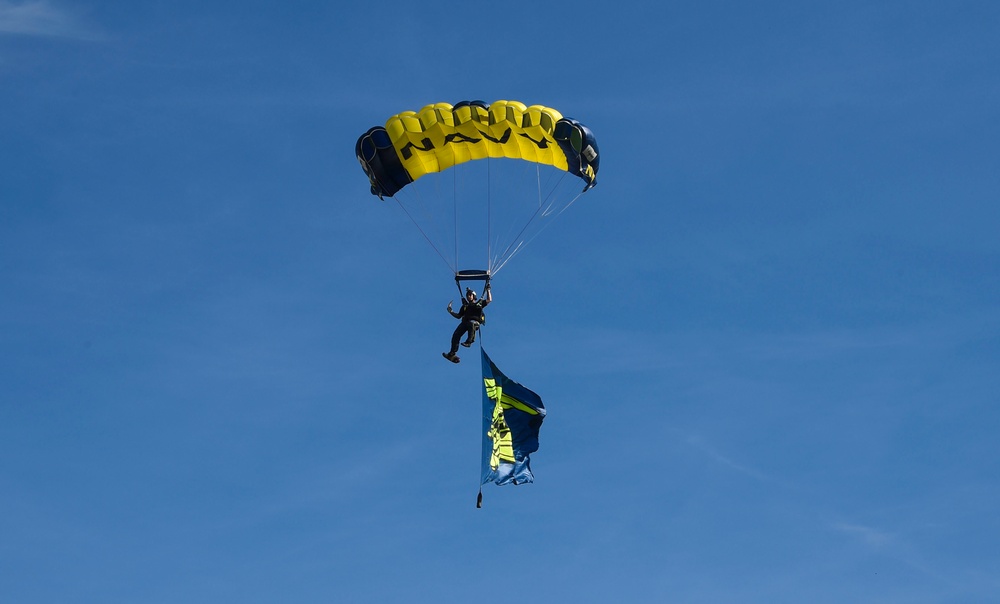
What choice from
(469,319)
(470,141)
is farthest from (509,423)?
(470,141)

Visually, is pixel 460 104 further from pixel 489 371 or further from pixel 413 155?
pixel 489 371

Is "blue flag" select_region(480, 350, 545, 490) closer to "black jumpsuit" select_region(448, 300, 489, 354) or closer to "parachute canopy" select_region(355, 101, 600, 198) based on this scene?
"black jumpsuit" select_region(448, 300, 489, 354)

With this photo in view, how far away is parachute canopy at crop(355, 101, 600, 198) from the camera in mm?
46000

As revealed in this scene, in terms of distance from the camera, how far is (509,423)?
4594 centimetres

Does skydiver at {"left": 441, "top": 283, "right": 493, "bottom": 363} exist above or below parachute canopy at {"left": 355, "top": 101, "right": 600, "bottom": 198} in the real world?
below

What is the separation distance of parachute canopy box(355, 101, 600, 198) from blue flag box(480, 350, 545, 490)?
13.0ft

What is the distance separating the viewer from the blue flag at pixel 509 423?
45375mm

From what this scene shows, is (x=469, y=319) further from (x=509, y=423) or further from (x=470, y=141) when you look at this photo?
(x=470, y=141)

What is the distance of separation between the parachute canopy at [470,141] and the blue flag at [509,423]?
398 centimetres

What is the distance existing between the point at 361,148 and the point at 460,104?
2.40 metres

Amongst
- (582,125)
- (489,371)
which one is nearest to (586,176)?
(582,125)

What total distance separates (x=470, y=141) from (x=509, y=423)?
5.62 meters

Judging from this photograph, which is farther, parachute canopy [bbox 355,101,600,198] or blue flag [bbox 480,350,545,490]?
parachute canopy [bbox 355,101,600,198]

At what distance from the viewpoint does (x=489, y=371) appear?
46.0m
